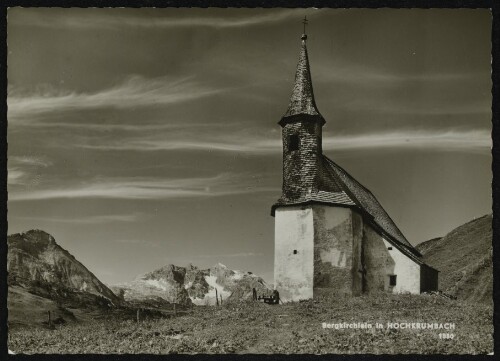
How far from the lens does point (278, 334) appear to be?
16766 millimetres

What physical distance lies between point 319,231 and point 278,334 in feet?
18.5

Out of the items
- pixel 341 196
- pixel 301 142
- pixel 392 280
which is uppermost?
pixel 301 142

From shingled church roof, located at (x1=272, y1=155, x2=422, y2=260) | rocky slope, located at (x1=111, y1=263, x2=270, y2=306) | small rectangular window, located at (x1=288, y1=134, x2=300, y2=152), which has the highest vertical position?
small rectangular window, located at (x1=288, y1=134, x2=300, y2=152)

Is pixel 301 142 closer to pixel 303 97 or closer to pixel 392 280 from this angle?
pixel 303 97

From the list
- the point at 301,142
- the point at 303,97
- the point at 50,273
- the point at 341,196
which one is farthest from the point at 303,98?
the point at 50,273

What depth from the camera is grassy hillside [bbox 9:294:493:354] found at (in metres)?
16.1

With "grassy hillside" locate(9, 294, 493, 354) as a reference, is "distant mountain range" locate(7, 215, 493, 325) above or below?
above

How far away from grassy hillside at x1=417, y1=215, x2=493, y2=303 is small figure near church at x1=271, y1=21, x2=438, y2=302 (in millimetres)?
3324

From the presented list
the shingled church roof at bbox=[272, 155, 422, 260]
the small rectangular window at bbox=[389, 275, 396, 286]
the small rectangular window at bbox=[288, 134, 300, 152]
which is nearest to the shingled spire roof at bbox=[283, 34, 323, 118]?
the small rectangular window at bbox=[288, 134, 300, 152]

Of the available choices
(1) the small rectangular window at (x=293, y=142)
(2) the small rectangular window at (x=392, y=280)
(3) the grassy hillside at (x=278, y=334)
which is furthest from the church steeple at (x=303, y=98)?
(3) the grassy hillside at (x=278, y=334)

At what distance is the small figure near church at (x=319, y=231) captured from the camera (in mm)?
21281

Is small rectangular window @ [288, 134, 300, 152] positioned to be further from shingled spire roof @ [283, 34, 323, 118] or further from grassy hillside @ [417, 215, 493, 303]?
grassy hillside @ [417, 215, 493, 303]
